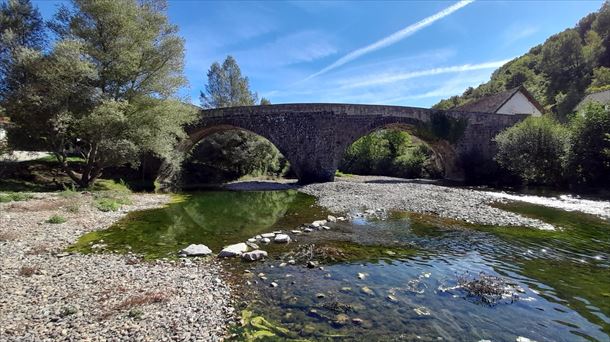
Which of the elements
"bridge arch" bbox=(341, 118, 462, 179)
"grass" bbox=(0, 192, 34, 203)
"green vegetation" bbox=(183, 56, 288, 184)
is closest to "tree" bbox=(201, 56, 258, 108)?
"green vegetation" bbox=(183, 56, 288, 184)

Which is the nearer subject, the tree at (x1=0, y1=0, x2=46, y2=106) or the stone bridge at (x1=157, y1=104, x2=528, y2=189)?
the tree at (x1=0, y1=0, x2=46, y2=106)

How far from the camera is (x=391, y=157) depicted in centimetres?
4375

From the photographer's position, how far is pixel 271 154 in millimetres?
37188

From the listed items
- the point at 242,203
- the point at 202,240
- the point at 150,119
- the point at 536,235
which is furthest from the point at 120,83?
the point at 536,235

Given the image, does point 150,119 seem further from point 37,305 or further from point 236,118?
point 37,305

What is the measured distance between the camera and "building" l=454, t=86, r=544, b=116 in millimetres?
35500

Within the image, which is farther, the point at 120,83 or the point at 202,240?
the point at 120,83

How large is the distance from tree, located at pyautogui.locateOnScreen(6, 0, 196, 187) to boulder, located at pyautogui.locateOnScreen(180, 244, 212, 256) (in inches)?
502

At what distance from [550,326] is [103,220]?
13586mm

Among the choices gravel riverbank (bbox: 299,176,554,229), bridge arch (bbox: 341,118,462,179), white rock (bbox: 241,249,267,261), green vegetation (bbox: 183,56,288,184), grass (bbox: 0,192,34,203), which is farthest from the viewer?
green vegetation (bbox: 183,56,288,184)

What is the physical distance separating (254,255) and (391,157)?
126 feet

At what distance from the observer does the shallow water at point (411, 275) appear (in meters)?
4.82

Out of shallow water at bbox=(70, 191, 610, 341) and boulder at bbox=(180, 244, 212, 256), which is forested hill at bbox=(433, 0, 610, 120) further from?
boulder at bbox=(180, 244, 212, 256)

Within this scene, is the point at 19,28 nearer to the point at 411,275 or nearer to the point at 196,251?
the point at 196,251
